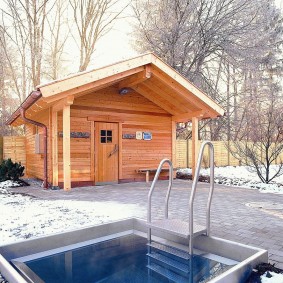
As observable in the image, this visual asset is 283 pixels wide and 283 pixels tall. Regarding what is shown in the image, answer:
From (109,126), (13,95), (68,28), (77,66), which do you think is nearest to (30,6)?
(68,28)

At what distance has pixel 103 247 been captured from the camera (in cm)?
384

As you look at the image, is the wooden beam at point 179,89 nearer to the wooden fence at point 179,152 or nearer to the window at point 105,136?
the window at point 105,136

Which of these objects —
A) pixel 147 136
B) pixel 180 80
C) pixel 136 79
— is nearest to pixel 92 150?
pixel 147 136

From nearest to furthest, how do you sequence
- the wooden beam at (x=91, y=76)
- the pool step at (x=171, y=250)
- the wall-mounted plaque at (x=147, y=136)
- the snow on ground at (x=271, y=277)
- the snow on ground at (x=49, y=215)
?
the snow on ground at (x=271, y=277) < the pool step at (x=171, y=250) < the snow on ground at (x=49, y=215) < the wooden beam at (x=91, y=76) < the wall-mounted plaque at (x=147, y=136)

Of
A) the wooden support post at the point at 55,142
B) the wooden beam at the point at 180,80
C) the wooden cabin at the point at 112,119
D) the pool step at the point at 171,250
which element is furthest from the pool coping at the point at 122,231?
the wooden beam at the point at 180,80

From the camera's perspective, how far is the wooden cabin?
26.9 ft

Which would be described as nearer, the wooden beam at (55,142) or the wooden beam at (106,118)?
the wooden beam at (55,142)

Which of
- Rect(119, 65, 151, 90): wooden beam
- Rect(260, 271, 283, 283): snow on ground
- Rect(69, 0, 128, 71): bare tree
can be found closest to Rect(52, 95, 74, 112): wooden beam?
Rect(119, 65, 151, 90): wooden beam

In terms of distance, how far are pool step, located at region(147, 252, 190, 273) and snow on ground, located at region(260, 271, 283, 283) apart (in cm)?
83

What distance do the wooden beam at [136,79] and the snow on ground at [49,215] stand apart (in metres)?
4.24

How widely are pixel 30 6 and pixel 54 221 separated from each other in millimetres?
14617

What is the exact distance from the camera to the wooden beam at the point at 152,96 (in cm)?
1050

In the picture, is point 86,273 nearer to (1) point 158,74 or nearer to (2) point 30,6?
(1) point 158,74

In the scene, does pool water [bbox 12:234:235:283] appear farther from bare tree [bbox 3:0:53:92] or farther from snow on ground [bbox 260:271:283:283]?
bare tree [bbox 3:0:53:92]
